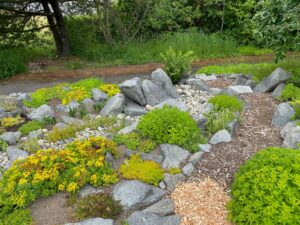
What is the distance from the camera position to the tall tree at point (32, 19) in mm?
11406

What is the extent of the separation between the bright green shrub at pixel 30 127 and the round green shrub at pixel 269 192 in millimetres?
3581

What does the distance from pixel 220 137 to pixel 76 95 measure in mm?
3058

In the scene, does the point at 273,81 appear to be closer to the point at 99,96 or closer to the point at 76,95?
the point at 99,96

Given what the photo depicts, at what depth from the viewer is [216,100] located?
20.3ft

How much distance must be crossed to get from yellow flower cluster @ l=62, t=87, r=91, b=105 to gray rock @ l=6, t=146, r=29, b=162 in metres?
1.65

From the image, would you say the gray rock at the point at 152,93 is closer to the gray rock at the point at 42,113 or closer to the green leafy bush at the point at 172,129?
the green leafy bush at the point at 172,129

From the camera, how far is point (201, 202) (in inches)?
166

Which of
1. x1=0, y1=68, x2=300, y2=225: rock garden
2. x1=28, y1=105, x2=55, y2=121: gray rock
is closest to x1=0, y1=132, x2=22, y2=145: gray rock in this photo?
x1=0, y1=68, x2=300, y2=225: rock garden

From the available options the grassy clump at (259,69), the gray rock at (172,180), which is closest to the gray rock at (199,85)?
the grassy clump at (259,69)

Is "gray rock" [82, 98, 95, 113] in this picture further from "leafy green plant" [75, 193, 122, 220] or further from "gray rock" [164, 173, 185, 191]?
"leafy green plant" [75, 193, 122, 220]

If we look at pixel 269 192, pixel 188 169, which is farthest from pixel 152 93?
pixel 269 192

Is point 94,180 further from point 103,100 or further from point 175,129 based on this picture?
point 103,100

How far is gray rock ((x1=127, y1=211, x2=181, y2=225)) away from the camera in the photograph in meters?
3.88

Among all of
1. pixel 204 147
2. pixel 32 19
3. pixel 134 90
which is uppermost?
pixel 32 19
